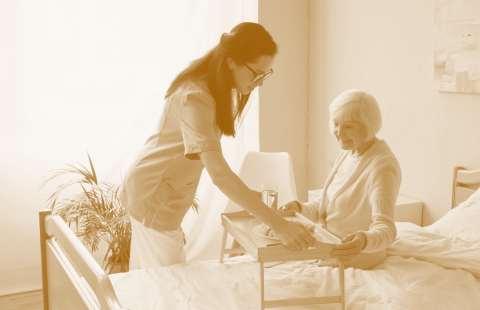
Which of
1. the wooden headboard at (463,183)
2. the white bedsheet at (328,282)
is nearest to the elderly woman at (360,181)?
the white bedsheet at (328,282)

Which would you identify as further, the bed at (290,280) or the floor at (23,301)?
the floor at (23,301)

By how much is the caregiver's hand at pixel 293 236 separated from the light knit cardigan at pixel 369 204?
0.84 feet

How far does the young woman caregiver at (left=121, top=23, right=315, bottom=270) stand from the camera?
1.60m

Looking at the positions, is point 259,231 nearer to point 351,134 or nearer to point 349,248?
point 349,248

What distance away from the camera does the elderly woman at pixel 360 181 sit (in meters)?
1.77

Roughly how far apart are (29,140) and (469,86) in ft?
9.17

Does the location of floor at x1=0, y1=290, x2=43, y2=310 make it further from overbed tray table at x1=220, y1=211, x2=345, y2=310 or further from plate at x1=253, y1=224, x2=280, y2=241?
plate at x1=253, y1=224, x2=280, y2=241

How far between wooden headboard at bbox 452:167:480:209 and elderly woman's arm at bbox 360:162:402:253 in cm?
93

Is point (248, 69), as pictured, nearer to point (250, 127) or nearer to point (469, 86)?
point (469, 86)

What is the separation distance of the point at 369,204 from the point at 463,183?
1.03 meters

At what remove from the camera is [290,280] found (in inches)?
74.4

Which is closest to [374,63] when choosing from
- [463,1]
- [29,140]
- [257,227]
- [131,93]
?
[463,1]

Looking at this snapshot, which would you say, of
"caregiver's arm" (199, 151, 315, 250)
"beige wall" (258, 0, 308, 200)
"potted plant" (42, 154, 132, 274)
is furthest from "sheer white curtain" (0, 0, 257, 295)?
"caregiver's arm" (199, 151, 315, 250)

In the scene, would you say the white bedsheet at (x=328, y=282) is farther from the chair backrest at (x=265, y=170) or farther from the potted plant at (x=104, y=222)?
the potted plant at (x=104, y=222)
